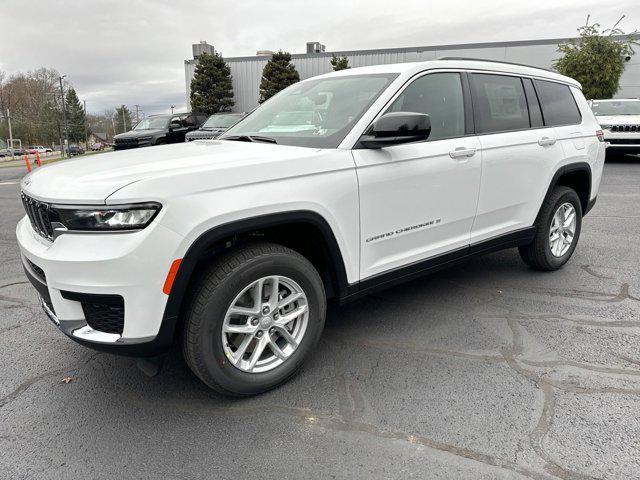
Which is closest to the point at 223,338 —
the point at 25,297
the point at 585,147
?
the point at 25,297

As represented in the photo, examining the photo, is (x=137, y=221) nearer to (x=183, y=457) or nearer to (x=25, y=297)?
(x=183, y=457)

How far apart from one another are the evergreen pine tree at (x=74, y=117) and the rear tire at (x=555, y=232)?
9813 centimetres

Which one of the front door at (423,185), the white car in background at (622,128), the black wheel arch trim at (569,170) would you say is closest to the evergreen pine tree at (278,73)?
the white car in background at (622,128)

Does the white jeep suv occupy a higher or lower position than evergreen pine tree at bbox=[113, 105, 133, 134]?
lower

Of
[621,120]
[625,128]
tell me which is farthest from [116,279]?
[625,128]

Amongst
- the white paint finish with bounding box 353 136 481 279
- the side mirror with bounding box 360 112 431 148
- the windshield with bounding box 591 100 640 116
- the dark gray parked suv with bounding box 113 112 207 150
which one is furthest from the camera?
the dark gray parked suv with bounding box 113 112 207 150

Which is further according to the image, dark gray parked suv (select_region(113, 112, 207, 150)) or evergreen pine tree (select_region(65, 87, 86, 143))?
evergreen pine tree (select_region(65, 87, 86, 143))

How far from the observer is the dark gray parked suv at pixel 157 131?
52.5 feet

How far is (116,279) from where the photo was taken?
6.82ft

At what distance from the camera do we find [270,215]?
7.94 ft

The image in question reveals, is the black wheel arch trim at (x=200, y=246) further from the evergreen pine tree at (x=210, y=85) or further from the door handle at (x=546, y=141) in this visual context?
the evergreen pine tree at (x=210, y=85)

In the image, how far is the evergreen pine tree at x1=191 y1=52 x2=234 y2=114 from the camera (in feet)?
94.5

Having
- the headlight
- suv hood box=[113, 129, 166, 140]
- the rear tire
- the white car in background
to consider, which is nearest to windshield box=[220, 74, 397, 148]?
the headlight

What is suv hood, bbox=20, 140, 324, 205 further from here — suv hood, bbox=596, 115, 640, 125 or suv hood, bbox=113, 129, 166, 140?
suv hood, bbox=113, 129, 166, 140
